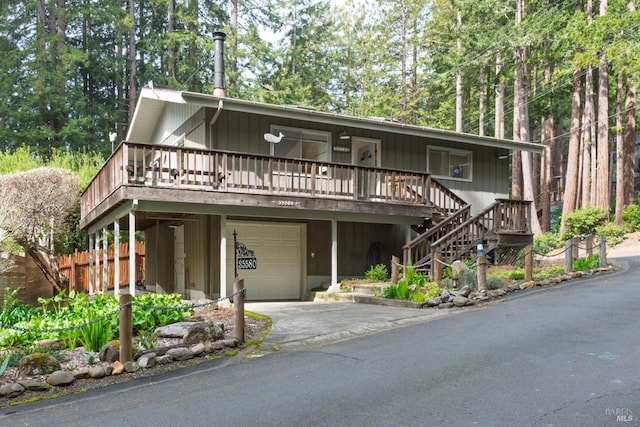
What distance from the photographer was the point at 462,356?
675 cm

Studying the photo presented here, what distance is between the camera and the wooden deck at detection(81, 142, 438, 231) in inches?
480

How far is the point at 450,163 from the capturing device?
18.6 meters

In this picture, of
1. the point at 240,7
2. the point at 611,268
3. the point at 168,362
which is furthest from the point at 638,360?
the point at 240,7

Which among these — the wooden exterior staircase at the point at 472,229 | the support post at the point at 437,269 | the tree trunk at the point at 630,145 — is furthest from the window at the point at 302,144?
the tree trunk at the point at 630,145

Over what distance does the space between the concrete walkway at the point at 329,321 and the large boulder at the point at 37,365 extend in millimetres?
2814

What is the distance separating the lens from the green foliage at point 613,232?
72.8 ft

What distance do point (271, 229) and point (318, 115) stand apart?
374 centimetres

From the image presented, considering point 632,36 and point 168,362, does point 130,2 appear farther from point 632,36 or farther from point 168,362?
point 168,362

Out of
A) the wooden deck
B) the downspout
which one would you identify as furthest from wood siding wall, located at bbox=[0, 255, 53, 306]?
the downspout

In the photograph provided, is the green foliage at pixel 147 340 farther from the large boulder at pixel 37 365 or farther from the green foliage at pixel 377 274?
the green foliage at pixel 377 274

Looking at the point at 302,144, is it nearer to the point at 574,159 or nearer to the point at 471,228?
the point at 471,228

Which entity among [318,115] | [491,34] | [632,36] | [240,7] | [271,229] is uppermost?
[240,7]

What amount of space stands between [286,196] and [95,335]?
23.2 ft

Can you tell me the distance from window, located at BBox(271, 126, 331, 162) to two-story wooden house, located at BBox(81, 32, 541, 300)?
33 millimetres
